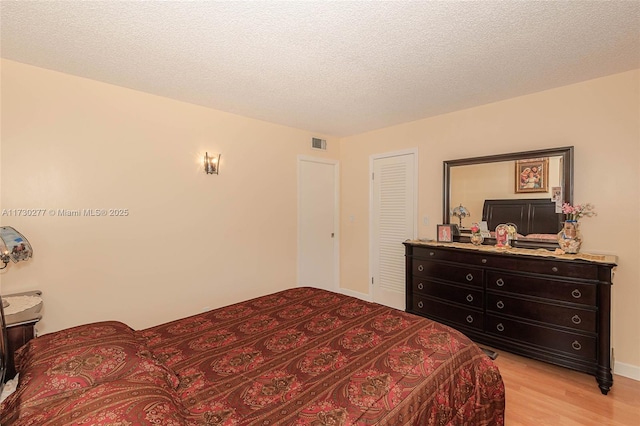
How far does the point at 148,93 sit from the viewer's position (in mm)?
2803

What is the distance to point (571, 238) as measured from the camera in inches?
99.1

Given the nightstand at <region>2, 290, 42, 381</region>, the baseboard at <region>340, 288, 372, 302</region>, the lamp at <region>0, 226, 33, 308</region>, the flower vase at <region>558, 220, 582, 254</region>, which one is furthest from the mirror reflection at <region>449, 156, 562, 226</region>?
the lamp at <region>0, 226, 33, 308</region>

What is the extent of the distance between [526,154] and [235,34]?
2.79m

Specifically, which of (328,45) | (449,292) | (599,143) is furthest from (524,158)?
Result: (328,45)

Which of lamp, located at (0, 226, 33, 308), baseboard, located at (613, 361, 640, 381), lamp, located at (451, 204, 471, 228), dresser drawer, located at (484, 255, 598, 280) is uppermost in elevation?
lamp, located at (451, 204, 471, 228)

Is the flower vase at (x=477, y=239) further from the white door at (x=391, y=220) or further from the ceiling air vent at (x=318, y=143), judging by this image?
the ceiling air vent at (x=318, y=143)

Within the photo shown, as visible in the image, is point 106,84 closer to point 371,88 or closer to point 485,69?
point 371,88

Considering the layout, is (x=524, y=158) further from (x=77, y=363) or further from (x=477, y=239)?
(x=77, y=363)

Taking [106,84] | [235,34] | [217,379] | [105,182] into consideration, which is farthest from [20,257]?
[235,34]

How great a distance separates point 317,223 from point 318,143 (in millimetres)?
1198

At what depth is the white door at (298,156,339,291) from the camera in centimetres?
418

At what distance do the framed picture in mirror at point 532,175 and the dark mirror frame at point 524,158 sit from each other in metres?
0.06

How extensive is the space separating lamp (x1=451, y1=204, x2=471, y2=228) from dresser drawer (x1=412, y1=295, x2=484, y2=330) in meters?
0.99

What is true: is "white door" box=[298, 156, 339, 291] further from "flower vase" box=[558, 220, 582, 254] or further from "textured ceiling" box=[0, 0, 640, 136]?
"flower vase" box=[558, 220, 582, 254]
